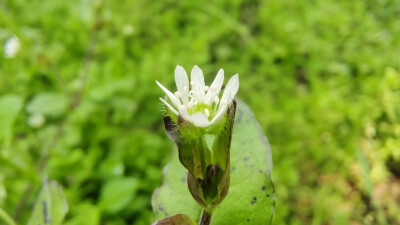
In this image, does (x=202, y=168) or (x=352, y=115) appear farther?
(x=352, y=115)

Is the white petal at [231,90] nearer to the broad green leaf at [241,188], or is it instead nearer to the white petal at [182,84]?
the white petal at [182,84]

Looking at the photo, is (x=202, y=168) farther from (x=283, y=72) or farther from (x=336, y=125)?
(x=283, y=72)

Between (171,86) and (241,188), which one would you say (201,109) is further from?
(171,86)

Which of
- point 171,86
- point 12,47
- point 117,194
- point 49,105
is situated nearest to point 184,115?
point 117,194

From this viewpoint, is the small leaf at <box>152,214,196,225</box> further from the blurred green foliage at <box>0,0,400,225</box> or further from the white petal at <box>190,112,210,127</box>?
the blurred green foliage at <box>0,0,400,225</box>

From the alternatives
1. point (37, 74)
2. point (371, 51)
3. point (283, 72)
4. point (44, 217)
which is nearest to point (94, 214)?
point (44, 217)

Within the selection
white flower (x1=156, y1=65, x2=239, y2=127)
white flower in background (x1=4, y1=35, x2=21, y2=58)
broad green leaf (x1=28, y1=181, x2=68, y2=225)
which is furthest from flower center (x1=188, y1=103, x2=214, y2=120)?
white flower in background (x1=4, y1=35, x2=21, y2=58)

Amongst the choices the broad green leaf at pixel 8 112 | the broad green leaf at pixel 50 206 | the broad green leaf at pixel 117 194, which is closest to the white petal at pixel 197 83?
the broad green leaf at pixel 50 206
